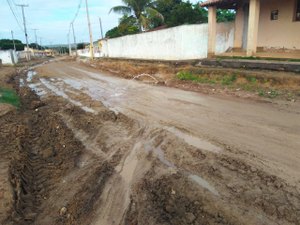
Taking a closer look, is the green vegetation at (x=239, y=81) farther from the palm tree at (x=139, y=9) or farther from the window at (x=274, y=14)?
the palm tree at (x=139, y=9)

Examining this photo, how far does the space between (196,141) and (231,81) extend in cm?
689

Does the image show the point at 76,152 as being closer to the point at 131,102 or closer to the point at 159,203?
the point at 159,203

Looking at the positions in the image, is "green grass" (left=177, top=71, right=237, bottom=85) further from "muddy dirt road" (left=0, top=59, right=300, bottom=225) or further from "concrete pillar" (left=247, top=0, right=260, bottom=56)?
"muddy dirt road" (left=0, top=59, right=300, bottom=225)

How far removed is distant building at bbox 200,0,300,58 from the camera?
14180mm

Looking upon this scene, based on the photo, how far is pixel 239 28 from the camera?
60.3 feet

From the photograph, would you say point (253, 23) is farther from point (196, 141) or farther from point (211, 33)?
point (196, 141)

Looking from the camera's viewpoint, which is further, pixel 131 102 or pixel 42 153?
Answer: pixel 131 102

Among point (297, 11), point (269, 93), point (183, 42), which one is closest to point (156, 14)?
point (183, 42)

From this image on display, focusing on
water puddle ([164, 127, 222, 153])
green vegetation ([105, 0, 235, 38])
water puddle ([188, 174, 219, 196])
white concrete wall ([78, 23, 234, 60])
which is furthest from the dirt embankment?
green vegetation ([105, 0, 235, 38])

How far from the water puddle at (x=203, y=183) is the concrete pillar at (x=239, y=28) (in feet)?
52.9

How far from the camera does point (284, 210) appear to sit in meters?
3.53

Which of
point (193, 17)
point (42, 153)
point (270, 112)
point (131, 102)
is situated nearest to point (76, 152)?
point (42, 153)

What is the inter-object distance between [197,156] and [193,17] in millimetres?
22245

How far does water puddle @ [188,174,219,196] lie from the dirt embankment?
5.94 m
